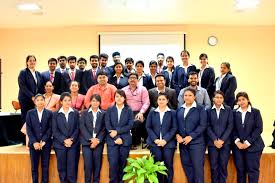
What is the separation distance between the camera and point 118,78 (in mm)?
5387

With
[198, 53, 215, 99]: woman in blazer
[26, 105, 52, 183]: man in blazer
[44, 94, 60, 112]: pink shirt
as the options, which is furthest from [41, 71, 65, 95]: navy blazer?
[198, 53, 215, 99]: woman in blazer

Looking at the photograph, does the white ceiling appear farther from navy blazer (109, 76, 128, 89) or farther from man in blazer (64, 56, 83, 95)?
navy blazer (109, 76, 128, 89)

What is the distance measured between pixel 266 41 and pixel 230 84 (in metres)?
3.78

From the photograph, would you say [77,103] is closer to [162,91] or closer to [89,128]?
[89,128]

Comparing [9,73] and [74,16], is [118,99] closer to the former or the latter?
[74,16]

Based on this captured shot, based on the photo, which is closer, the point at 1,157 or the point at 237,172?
the point at 237,172

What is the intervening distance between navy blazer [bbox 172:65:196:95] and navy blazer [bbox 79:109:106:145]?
1.68 metres

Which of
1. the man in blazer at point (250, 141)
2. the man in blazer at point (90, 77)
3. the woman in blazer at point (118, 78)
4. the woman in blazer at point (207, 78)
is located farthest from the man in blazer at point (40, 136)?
the woman in blazer at point (207, 78)

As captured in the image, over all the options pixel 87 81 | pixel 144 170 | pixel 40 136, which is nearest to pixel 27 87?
pixel 87 81

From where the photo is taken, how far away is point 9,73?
873 centimetres

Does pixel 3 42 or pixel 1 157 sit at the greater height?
pixel 3 42

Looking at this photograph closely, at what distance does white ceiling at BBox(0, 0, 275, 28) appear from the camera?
6.32 meters

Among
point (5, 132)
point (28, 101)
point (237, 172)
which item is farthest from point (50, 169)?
point (237, 172)

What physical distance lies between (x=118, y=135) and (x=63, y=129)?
2.27 feet
